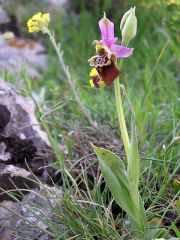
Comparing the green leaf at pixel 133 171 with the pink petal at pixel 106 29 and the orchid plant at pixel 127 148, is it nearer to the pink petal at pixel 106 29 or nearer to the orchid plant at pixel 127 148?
the orchid plant at pixel 127 148

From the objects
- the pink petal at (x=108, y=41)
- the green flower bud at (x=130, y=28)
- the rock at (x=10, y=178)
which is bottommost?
the rock at (x=10, y=178)

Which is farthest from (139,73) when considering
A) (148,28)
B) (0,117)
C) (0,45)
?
(0,117)

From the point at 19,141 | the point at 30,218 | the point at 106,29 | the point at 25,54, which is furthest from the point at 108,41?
the point at 25,54

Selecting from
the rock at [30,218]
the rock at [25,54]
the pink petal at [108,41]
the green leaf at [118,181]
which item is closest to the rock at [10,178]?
the rock at [30,218]

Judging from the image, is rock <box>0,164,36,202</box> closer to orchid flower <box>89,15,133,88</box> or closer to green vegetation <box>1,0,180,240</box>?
green vegetation <box>1,0,180,240</box>

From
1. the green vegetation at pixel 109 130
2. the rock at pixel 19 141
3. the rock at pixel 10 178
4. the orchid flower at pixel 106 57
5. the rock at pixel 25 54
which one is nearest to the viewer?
the orchid flower at pixel 106 57

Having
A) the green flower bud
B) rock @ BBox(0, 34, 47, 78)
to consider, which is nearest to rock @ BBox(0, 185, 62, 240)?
Result: the green flower bud

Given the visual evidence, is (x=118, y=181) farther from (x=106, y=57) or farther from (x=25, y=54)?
(x=25, y=54)

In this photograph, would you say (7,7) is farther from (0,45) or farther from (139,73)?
(139,73)
